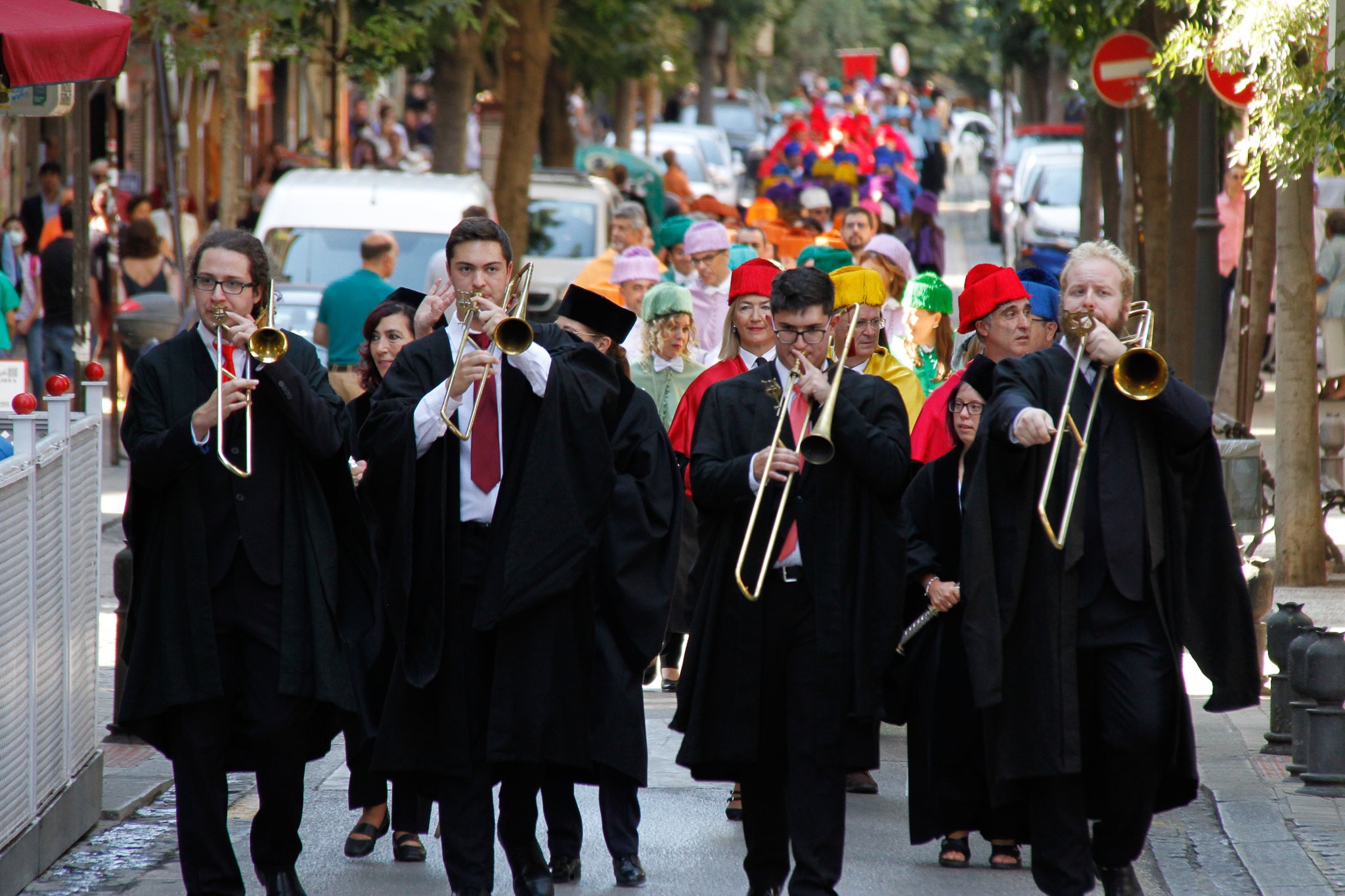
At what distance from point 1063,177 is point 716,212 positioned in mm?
9402

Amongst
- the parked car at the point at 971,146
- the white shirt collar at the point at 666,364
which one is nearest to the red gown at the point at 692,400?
the white shirt collar at the point at 666,364

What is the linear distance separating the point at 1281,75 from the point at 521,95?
13.9 metres

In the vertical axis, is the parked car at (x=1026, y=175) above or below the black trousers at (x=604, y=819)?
above

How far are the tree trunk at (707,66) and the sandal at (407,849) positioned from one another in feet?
130

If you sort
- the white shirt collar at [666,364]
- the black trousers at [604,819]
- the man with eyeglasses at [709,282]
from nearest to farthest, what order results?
the black trousers at [604,819]
the white shirt collar at [666,364]
the man with eyeglasses at [709,282]

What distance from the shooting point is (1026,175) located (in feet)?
95.5

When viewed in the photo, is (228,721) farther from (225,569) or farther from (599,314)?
A: (599,314)

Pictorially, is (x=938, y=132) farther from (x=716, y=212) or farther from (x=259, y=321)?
(x=259, y=321)

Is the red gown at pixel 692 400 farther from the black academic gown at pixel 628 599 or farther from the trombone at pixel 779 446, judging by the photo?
the trombone at pixel 779 446

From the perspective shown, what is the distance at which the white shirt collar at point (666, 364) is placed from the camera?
9.17m

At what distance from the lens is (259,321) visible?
5.39 metres

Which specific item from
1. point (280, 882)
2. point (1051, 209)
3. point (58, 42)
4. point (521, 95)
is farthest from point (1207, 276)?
point (1051, 209)

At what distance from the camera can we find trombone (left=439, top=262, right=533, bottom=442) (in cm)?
530

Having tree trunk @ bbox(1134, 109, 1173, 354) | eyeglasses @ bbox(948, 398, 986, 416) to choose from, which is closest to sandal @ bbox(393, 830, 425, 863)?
eyeglasses @ bbox(948, 398, 986, 416)
